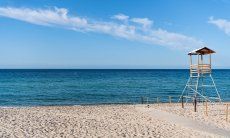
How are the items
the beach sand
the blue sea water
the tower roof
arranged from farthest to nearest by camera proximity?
the blue sea water
the tower roof
the beach sand

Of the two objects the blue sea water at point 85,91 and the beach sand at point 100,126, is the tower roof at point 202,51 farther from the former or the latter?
the blue sea water at point 85,91

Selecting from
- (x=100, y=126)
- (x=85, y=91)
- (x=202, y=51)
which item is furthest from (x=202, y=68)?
(x=85, y=91)

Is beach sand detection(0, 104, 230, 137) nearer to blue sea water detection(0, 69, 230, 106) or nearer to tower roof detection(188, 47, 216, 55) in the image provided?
tower roof detection(188, 47, 216, 55)

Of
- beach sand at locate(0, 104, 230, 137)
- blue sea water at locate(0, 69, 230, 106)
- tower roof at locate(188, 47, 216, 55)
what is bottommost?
blue sea water at locate(0, 69, 230, 106)

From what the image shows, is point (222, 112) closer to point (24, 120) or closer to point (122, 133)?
point (122, 133)

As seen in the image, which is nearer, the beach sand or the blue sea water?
the beach sand

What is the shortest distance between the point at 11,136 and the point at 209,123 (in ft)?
36.7

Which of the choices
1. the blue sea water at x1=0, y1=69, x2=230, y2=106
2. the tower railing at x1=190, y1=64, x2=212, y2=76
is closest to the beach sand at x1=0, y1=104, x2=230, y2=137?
the tower railing at x1=190, y1=64, x2=212, y2=76

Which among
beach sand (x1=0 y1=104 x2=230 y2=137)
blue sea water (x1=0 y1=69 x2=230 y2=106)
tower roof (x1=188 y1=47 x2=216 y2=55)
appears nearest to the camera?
beach sand (x1=0 y1=104 x2=230 y2=137)

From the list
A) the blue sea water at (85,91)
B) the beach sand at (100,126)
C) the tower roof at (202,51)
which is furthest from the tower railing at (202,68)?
the blue sea water at (85,91)

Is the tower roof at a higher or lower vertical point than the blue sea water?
higher

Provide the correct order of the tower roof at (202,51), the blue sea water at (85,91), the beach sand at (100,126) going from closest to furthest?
the beach sand at (100,126), the tower roof at (202,51), the blue sea water at (85,91)

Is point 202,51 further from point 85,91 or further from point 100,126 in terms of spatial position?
point 85,91

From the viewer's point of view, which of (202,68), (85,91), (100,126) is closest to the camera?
(100,126)
